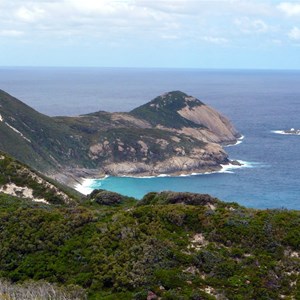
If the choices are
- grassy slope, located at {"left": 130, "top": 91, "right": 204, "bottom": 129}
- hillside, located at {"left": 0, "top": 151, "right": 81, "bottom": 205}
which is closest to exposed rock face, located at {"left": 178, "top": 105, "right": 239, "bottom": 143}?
grassy slope, located at {"left": 130, "top": 91, "right": 204, "bottom": 129}

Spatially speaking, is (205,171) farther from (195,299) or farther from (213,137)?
(195,299)

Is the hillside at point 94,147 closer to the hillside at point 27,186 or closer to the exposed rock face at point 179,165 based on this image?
the exposed rock face at point 179,165

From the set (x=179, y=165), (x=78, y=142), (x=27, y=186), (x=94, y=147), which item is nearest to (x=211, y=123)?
(x=179, y=165)

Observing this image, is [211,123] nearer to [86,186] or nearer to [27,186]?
[86,186]

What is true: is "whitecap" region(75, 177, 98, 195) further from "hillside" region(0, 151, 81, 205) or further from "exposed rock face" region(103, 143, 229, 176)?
"hillside" region(0, 151, 81, 205)

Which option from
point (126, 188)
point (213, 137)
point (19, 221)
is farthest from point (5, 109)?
point (19, 221)

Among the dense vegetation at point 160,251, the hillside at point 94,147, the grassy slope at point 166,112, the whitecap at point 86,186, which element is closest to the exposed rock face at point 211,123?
the grassy slope at point 166,112
